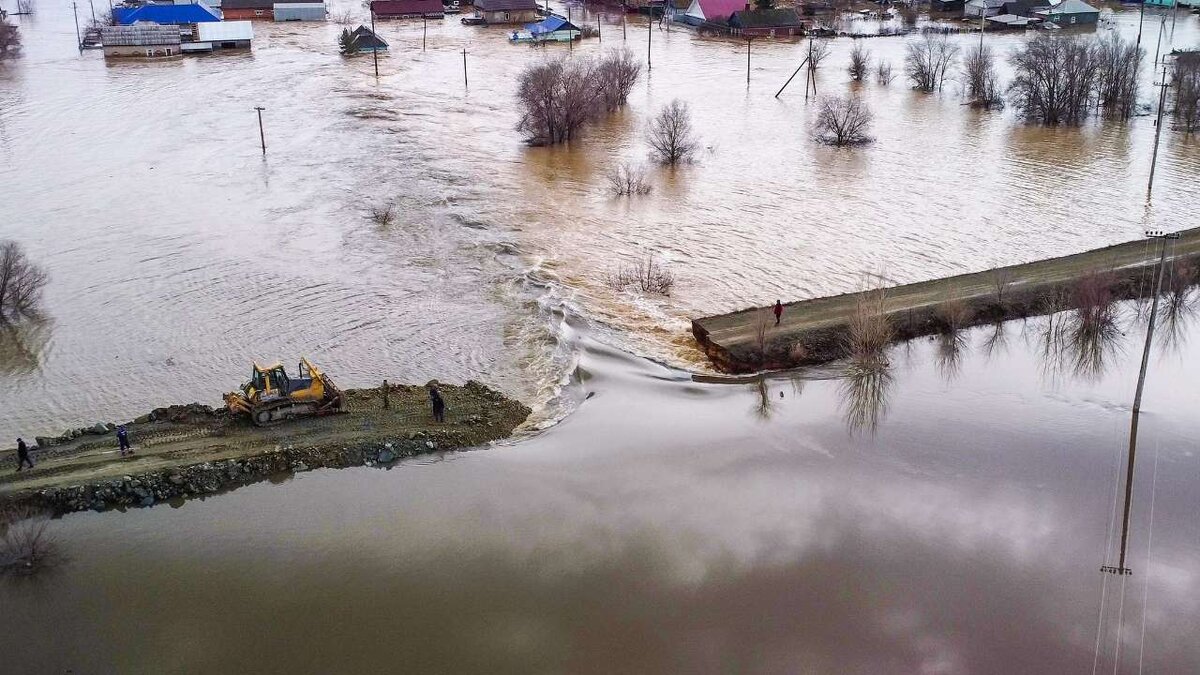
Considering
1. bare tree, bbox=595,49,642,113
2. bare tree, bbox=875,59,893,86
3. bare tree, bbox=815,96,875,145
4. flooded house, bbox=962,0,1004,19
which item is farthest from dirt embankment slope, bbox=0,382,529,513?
flooded house, bbox=962,0,1004,19

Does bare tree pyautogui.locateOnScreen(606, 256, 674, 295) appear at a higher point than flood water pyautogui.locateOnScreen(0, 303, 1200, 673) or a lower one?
higher

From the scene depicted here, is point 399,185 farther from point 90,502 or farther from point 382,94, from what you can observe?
point 90,502

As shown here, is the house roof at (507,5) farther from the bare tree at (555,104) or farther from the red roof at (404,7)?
the bare tree at (555,104)

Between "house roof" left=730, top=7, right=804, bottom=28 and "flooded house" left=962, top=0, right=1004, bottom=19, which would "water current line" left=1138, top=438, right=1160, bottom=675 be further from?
"flooded house" left=962, top=0, right=1004, bottom=19

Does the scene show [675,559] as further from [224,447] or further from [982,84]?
[982,84]

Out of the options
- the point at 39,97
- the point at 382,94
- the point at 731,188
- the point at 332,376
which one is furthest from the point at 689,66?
the point at 332,376

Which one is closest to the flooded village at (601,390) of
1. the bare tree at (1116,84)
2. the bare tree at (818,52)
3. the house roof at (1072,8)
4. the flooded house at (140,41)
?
the bare tree at (1116,84)

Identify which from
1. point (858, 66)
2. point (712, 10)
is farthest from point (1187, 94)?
point (712, 10)
